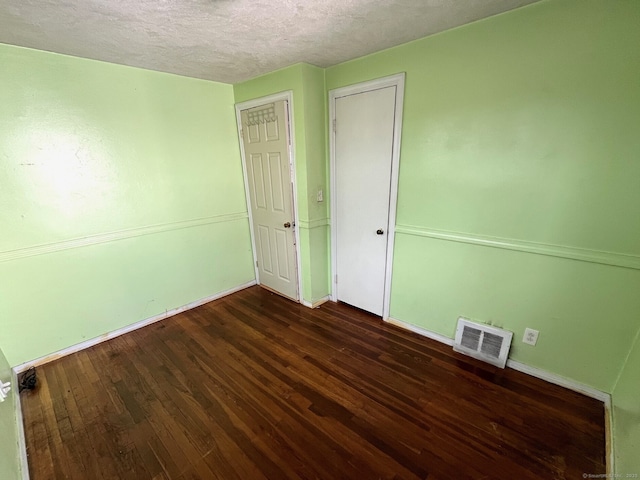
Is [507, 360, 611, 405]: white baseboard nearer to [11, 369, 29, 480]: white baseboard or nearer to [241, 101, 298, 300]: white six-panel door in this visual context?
[241, 101, 298, 300]: white six-panel door

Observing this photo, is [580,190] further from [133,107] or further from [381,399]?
[133,107]

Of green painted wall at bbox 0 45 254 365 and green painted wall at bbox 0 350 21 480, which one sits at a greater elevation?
green painted wall at bbox 0 45 254 365

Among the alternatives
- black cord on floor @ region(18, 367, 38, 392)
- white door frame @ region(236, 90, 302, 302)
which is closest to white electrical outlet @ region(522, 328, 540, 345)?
white door frame @ region(236, 90, 302, 302)

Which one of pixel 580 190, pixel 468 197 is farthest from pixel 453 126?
pixel 580 190

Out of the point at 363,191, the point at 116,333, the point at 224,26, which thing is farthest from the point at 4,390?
the point at 363,191

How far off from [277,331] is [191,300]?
3.59ft

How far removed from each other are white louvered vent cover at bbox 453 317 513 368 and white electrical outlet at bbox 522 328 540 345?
0.08m

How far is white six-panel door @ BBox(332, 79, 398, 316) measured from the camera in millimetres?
2131

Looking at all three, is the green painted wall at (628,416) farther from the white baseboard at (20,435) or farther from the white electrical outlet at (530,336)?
the white baseboard at (20,435)

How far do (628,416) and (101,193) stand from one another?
142 inches

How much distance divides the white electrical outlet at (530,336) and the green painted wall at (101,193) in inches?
112

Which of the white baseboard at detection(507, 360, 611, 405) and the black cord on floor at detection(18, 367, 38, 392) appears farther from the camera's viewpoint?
the black cord on floor at detection(18, 367, 38, 392)

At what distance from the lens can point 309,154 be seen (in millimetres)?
2391

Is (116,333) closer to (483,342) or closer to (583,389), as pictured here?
(483,342)
